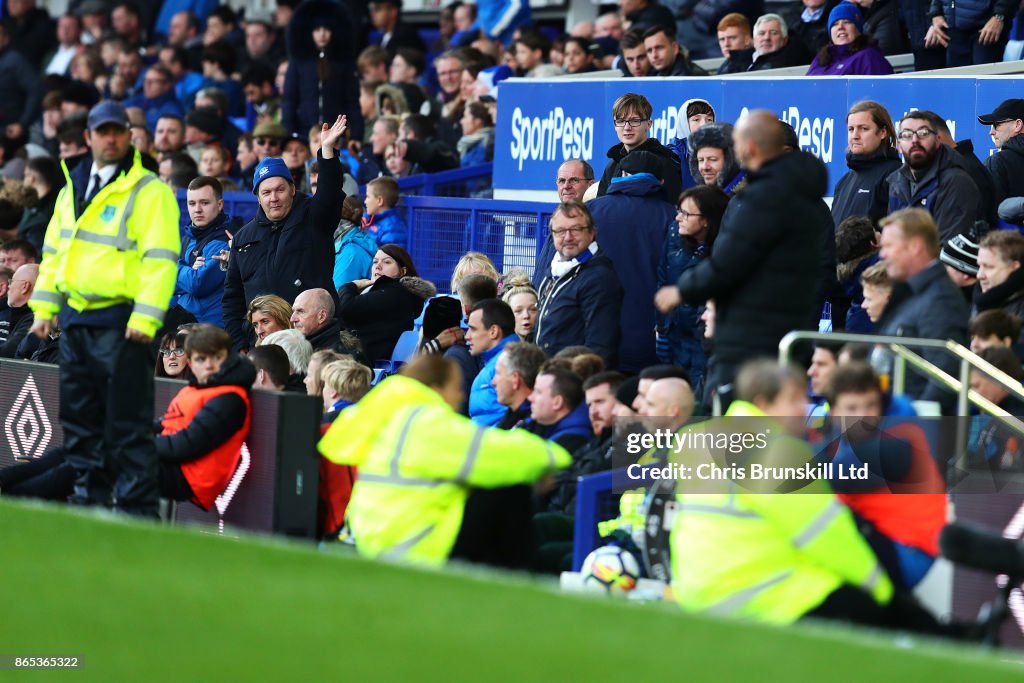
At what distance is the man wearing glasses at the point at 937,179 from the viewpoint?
31.8ft

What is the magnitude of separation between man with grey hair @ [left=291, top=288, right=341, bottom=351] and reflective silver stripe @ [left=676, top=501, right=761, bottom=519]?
4993 millimetres

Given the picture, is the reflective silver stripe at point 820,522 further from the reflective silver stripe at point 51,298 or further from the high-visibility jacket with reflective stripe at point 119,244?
the reflective silver stripe at point 51,298

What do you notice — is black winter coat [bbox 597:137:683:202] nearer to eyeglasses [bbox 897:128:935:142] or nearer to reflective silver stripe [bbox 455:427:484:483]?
eyeglasses [bbox 897:128:935:142]

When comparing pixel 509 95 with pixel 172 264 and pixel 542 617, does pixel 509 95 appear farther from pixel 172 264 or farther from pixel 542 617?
pixel 542 617

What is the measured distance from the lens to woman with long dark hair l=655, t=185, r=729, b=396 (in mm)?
9664

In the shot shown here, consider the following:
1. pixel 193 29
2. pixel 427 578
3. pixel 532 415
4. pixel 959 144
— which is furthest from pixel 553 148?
pixel 193 29

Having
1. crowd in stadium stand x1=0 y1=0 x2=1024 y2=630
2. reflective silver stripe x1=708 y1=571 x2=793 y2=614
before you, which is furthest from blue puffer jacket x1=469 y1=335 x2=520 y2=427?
reflective silver stripe x1=708 y1=571 x2=793 y2=614

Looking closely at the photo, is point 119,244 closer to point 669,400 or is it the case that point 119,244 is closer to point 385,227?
point 669,400

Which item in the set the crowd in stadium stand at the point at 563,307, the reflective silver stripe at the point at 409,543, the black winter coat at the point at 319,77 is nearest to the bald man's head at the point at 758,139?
the crowd in stadium stand at the point at 563,307

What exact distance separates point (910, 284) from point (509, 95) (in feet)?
24.4

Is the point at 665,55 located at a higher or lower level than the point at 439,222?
higher

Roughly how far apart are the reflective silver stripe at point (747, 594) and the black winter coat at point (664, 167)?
4.94 meters

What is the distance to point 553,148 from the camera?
46.9ft

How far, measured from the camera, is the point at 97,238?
8.64m
